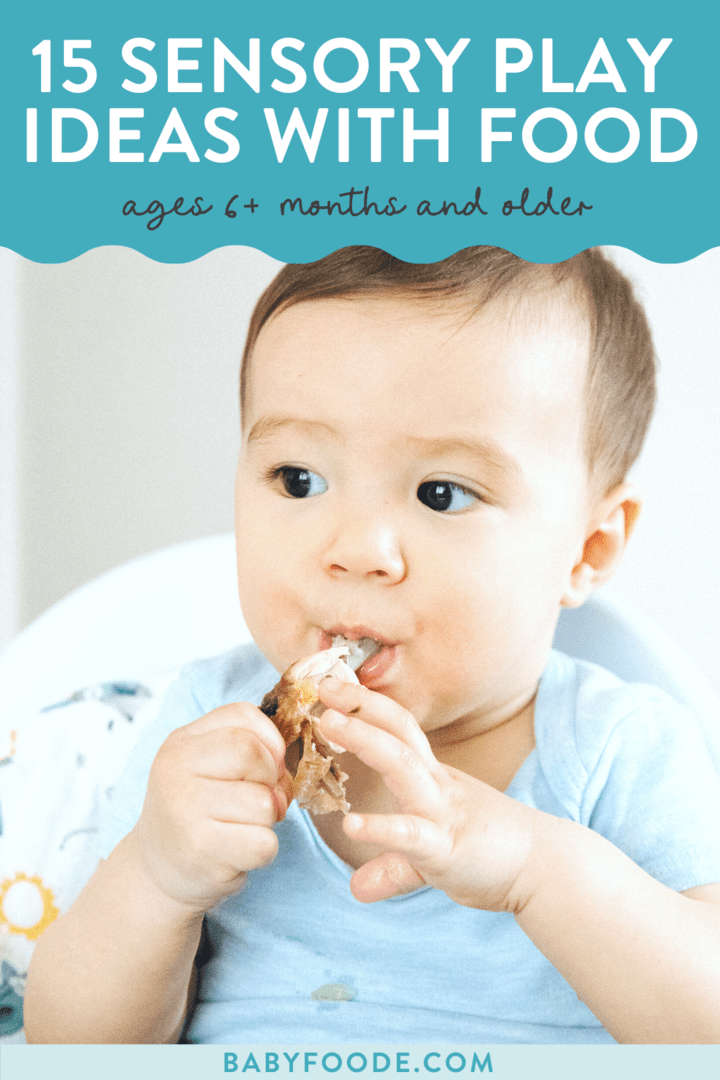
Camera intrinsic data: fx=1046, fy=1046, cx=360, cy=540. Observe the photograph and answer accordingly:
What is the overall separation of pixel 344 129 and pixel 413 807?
0.32 meters

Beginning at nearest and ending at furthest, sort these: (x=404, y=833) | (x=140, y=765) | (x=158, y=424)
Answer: (x=404, y=833) < (x=140, y=765) < (x=158, y=424)

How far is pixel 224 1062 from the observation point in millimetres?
473

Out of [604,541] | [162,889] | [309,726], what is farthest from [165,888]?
[604,541]

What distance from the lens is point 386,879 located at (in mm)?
500

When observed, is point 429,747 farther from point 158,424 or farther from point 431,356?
point 158,424

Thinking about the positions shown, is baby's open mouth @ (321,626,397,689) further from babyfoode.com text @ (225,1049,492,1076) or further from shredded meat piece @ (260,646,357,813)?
babyfoode.com text @ (225,1049,492,1076)

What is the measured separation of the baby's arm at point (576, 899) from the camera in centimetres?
48

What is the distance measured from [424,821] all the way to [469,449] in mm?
185

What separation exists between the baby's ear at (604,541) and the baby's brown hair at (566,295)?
0.01 meters

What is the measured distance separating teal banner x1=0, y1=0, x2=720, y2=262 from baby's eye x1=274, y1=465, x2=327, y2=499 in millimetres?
116

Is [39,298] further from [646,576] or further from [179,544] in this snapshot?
[646,576]

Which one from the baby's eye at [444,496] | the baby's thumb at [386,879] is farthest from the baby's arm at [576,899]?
the baby's eye at [444,496]

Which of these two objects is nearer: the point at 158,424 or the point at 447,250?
the point at 447,250

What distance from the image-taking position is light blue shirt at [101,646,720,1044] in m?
0.58
